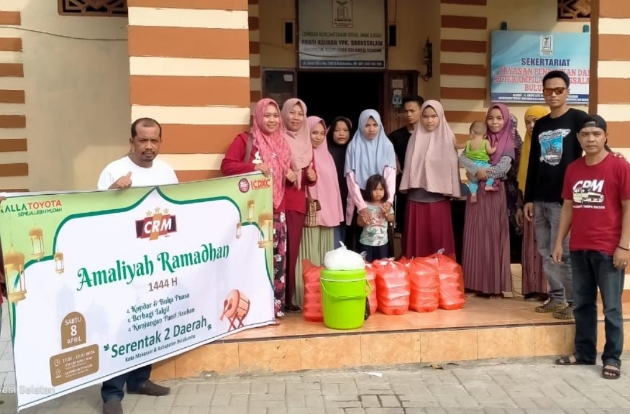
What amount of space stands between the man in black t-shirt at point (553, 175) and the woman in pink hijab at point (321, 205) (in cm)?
152

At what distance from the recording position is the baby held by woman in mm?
5449

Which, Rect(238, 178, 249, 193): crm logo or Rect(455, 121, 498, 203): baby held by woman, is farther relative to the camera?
Rect(455, 121, 498, 203): baby held by woman

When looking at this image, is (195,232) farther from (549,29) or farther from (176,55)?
(549,29)

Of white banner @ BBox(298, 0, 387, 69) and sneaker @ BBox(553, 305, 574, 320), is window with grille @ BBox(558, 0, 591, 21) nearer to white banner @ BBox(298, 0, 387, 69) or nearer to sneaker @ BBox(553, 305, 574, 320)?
white banner @ BBox(298, 0, 387, 69)

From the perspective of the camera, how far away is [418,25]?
893cm

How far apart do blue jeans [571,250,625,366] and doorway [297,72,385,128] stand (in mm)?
4976

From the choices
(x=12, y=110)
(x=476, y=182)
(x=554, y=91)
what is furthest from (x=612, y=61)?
(x=12, y=110)

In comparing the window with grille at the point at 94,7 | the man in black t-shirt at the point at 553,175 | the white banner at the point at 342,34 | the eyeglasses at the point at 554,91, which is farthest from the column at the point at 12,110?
the eyeglasses at the point at 554,91

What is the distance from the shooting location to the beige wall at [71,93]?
758 centimetres

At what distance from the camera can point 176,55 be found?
4629 mm

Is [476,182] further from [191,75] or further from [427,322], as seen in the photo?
[191,75]

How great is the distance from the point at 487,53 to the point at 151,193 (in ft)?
20.0

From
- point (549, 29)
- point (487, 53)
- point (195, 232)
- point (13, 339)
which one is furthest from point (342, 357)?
point (549, 29)

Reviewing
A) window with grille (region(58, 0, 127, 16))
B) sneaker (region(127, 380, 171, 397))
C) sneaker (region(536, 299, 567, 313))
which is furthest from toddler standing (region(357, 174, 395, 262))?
window with grille (region(58, 0, 127, 16))
